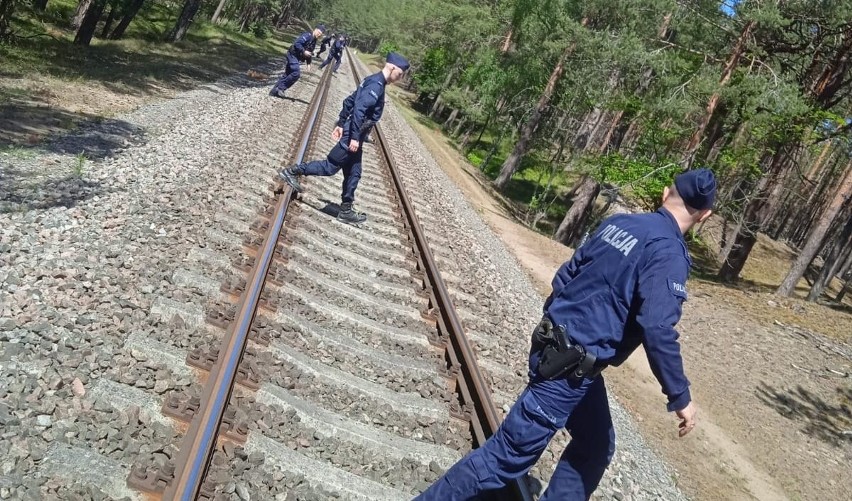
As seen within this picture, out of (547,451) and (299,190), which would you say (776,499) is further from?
(299,190)

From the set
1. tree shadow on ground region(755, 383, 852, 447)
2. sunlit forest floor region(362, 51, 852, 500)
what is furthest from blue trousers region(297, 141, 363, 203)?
tree shadow on ground region(755, 383, 852, 447)

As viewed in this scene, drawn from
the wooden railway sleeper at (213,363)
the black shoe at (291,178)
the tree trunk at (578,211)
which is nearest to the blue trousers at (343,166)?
the black shoe at (291,178)

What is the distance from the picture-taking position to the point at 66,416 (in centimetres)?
334

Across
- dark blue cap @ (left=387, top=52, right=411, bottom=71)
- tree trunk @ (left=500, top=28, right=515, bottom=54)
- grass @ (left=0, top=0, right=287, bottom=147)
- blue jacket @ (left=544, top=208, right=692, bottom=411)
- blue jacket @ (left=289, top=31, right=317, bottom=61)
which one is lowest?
grass @ (left=0, top=0, right=287, bottom=147)

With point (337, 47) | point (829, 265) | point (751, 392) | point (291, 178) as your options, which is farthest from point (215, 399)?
point (337, 47)

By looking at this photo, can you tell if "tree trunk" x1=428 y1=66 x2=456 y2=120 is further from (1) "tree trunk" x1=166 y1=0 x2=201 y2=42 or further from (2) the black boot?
(2) the black boot

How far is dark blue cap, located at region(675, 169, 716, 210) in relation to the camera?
340 centimetres

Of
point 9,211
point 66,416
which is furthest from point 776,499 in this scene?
point 9,211

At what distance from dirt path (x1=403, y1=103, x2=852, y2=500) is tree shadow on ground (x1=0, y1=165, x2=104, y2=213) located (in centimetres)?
586

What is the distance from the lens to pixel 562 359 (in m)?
3.51

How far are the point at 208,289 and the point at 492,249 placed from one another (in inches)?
275

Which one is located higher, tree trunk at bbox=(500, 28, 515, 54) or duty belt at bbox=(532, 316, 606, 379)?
tree trunk at bbox=(500, 28, 515, 54)

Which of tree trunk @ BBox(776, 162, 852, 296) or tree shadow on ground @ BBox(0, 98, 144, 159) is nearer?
tree shadow on ground @ BBox(0, 98, 144, 159)

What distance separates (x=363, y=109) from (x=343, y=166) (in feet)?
2.59
